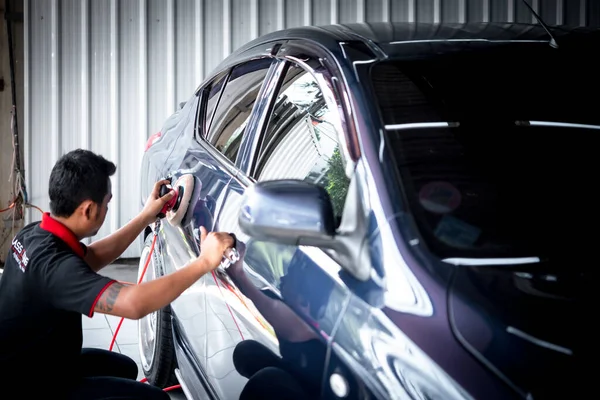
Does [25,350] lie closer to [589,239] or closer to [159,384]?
[159,384]

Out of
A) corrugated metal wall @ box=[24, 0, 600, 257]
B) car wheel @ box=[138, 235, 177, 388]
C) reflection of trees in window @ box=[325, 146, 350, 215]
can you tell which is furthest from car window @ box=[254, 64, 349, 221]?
corrugated metal wall @ box=[24, 0, 600, 257]

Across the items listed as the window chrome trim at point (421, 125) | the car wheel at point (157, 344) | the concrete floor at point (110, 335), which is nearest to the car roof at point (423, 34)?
the window chrome trim at point (421, 125)

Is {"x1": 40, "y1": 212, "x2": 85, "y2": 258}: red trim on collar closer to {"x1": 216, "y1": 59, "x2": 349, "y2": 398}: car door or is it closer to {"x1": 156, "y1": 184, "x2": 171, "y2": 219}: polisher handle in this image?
{"x1": 216, "y1": 59, "x2": 349, "y2": 398}: car door

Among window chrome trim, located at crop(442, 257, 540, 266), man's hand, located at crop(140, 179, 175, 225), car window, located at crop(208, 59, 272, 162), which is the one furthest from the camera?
man's hand, located at crop(140, 179, 175, 225)

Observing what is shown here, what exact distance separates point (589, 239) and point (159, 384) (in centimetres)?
244

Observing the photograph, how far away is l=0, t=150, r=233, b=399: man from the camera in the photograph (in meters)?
2.16

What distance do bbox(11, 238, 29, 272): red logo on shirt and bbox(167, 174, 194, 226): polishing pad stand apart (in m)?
0.63

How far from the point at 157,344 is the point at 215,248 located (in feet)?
4.70

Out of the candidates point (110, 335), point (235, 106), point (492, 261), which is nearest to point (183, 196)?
point (235, 106)

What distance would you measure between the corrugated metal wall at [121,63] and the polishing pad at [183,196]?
4332mm

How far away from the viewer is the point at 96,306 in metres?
2.16

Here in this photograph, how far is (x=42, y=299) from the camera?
2281mm

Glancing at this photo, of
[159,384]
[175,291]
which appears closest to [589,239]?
[175,291]

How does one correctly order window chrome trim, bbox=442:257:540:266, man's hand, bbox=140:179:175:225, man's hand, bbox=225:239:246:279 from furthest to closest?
1. man's hand, bbox=140:179:175:225
2. man's hand, bbox=225:239:246:279
3. window chrome trim, bbox=442:257:540:266
